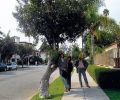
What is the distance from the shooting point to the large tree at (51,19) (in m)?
17.4

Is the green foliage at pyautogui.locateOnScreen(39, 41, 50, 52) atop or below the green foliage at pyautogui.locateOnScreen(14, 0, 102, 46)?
below

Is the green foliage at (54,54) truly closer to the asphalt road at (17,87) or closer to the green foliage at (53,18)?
the green foliage at (53,18)

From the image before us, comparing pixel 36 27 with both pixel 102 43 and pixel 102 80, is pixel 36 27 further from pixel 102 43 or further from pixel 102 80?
pixel 102 43

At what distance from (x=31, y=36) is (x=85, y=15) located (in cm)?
277

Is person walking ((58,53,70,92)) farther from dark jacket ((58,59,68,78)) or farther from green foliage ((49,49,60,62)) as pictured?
green foliage ((49,49,60,62))

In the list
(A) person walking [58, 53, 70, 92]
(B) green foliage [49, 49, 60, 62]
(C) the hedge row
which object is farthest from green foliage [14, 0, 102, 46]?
(C) the hedge row

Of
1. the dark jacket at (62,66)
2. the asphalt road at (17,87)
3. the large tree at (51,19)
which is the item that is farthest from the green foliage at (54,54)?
the asphalt road at (17,87)

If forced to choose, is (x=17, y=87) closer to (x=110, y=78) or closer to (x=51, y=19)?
(x=110, y=78)

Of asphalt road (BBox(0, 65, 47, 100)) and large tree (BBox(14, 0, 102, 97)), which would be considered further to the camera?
asphalt road (BBox(0, 65, 47, 100))

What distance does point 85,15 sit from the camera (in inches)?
741

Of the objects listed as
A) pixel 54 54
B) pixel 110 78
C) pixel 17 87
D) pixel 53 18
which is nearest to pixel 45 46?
pixel 54 54

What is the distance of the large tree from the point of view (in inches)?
685

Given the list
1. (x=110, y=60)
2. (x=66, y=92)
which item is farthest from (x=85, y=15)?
(x=110, y=60)

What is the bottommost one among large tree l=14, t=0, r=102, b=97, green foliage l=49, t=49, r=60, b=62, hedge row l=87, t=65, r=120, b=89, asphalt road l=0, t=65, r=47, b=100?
asphalt road l=0, t=65, r=47, b=100
